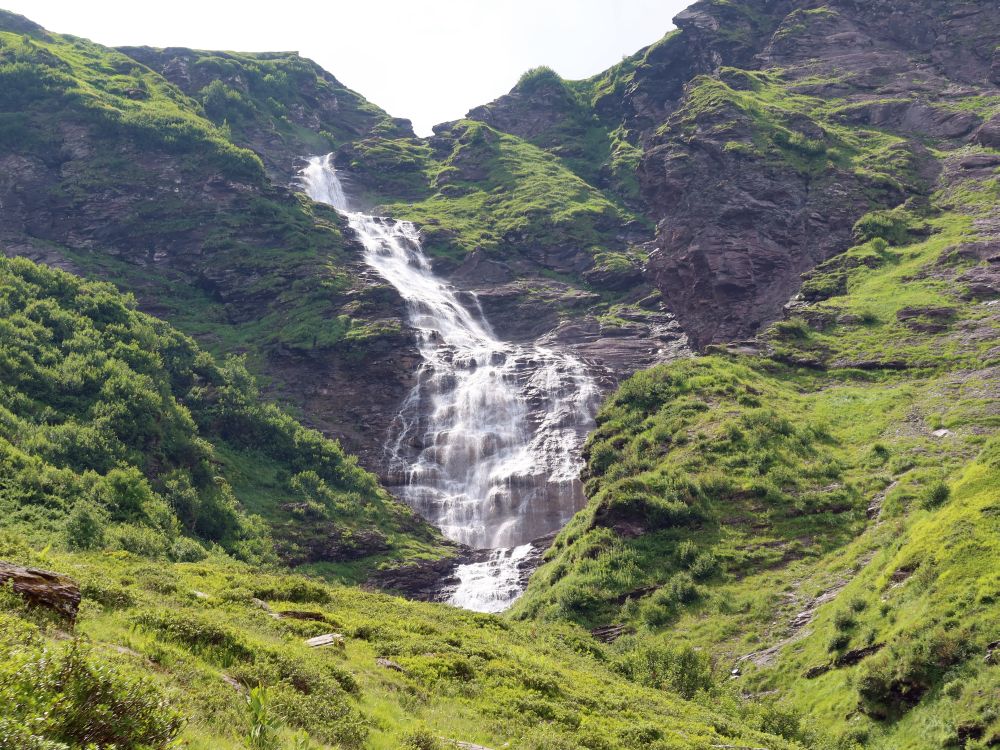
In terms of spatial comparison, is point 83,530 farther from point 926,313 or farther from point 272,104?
point 272,104

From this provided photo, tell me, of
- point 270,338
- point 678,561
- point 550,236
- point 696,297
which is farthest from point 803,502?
point 550,236

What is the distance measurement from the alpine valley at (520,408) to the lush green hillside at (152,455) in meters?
0.36

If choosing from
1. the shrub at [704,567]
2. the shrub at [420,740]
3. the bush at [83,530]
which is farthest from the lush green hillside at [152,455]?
the shrub at [704,567]

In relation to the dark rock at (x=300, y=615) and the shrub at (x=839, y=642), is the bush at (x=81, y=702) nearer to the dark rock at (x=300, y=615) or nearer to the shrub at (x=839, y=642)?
the dark rock at (x=300, y=615)

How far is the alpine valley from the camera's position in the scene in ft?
66.1

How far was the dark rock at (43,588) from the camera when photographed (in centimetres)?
1385

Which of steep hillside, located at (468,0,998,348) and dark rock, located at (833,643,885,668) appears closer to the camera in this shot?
dark rock, located at (833,643,885,668)

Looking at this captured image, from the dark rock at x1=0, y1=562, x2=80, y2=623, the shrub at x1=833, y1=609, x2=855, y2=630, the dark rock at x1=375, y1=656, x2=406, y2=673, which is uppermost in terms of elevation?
the dark rock at x1=0, y1=562, x2=80, y2=623

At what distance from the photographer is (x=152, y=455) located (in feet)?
174

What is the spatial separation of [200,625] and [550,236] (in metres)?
112

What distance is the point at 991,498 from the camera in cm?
2834

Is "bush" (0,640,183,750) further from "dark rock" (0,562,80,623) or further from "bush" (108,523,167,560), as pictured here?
"bush" (108,523,167,560)

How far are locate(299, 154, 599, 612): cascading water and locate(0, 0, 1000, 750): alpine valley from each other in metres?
0.38

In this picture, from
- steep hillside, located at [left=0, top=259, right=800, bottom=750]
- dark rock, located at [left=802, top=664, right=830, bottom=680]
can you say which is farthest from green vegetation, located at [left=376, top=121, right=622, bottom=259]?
dark rock, located at [left=802, top=664, right=830, bottom=680]
